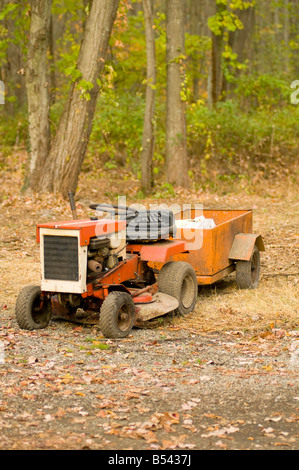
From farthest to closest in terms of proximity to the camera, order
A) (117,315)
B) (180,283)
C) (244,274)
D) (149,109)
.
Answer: (149,109), (244,274), (180,283), (117,315)

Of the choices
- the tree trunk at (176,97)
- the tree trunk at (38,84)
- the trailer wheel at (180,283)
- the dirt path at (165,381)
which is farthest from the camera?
the tree trunk at (176,97)

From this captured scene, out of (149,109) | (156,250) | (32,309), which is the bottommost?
(32,309)

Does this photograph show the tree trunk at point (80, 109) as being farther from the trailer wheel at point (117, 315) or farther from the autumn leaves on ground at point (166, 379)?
the trailer wheel at point (117, 315)

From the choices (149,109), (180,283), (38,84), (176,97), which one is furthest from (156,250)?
(176,97)

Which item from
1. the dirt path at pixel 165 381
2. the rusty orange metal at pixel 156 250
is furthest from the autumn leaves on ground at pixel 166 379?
the rusty orange metal at pixel 156 250

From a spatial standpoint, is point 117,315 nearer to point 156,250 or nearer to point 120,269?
point 120,269

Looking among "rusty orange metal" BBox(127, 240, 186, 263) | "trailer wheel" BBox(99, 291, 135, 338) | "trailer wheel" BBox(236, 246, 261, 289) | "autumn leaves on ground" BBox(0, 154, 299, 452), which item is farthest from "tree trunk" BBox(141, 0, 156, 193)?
"trailer wheel" BBox(99, 291, 135, 338)

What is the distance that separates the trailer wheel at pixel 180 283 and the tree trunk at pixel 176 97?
340 inches

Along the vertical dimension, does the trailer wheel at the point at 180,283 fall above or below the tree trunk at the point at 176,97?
below

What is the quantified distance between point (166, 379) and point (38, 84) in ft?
32.8

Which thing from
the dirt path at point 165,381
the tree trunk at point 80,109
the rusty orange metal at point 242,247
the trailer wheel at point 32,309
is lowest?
the dirt path at point 165,381

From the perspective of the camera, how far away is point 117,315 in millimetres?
6281

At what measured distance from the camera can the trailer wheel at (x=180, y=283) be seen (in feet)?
23.1

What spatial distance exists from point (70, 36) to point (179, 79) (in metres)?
8.68
